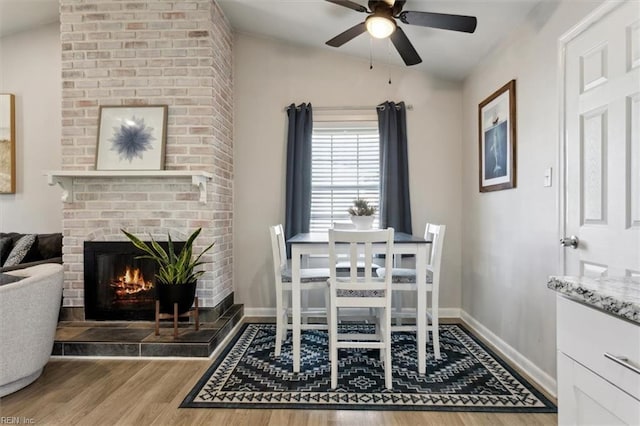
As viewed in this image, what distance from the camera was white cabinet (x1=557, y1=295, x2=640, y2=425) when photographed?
0.77m

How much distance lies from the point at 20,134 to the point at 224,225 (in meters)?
2.51

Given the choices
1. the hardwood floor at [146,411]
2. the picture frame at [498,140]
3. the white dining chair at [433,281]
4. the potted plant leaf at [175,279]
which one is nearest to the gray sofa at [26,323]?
the hardwood floor at [146,411]

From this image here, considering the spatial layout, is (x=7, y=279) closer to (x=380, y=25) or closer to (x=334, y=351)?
(x=334, y=351)

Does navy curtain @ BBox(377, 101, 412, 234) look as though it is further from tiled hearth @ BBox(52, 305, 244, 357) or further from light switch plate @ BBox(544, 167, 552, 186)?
tiled hearth @ BBox(52, 305, 244, 357)

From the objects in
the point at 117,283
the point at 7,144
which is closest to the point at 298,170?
the point at 117,283

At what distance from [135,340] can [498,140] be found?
3236 mm

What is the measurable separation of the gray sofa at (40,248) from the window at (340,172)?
2.47 meters

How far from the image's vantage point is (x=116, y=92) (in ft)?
10.7

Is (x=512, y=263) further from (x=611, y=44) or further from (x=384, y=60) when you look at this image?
(x=384, y=60)

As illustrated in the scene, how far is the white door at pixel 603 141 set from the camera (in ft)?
5.43

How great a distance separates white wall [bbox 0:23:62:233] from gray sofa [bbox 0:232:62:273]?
0.40m

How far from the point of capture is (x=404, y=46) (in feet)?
8.75

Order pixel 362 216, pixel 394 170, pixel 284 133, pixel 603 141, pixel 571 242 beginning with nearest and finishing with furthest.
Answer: pixel 603 141 < pixel 571 242 < pixel 362 216 < pixel 394 170 < pixel 284 133

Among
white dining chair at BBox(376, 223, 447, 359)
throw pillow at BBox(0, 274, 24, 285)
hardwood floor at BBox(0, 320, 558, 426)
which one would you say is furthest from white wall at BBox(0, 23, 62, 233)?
white dining chair at BBox(376, 223, 447, 359)
